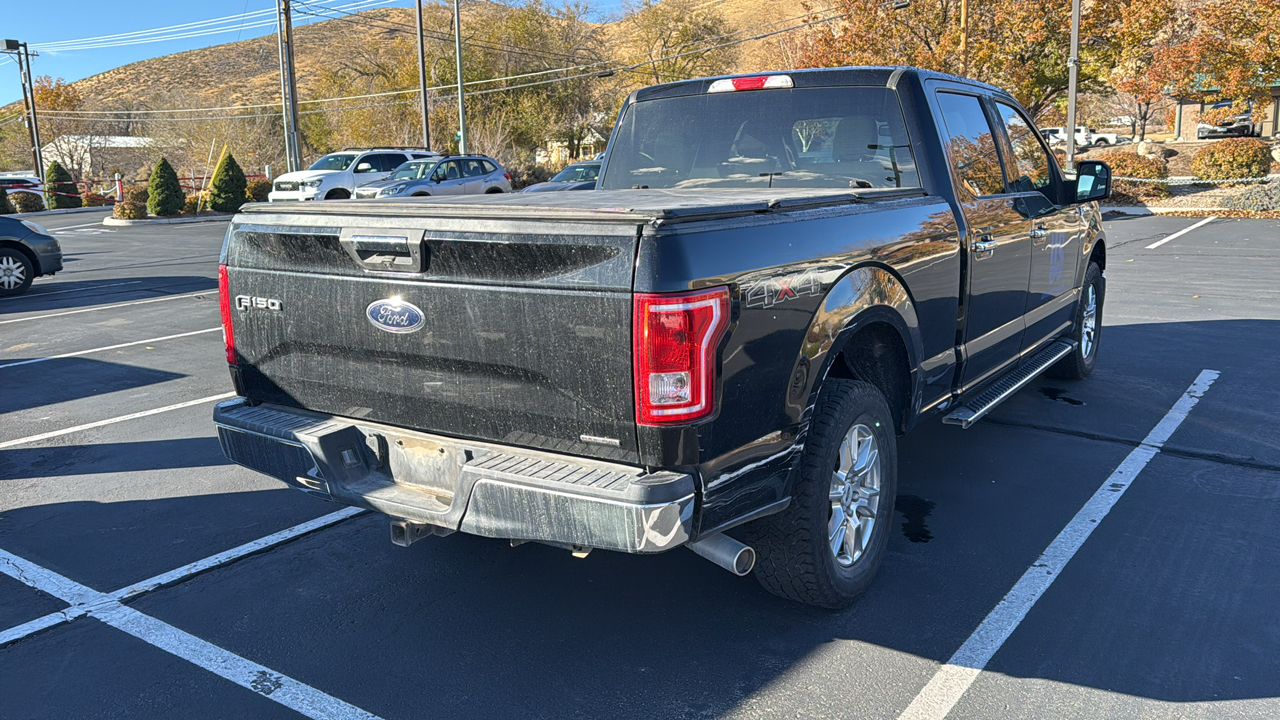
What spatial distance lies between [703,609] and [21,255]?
501 inches

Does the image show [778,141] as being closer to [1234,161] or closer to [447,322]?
[447,322]

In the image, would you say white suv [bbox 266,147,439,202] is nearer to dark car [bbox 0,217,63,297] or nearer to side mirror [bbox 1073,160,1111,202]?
dark car [bbox 0,217,63,297]

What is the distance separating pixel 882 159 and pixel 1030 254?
51.3 inches

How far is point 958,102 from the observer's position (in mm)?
4977

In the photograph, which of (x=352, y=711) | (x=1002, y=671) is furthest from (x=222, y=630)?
(x=1002, y=671)

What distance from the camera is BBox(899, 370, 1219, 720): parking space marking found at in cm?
311

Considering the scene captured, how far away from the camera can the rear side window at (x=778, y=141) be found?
4574 millimetres

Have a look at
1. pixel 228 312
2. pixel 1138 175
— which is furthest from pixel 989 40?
pixel 228 312

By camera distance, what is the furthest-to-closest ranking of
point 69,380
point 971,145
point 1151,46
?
point 1151,46
point 69,380
point 971,145

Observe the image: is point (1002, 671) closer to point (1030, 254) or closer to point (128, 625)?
point (1030, 254)

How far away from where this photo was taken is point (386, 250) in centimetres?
323

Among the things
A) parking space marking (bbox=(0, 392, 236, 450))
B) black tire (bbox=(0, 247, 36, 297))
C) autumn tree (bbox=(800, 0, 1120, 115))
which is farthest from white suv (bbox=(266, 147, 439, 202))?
parking space marking (bbox=(0, 392, 236, 450))

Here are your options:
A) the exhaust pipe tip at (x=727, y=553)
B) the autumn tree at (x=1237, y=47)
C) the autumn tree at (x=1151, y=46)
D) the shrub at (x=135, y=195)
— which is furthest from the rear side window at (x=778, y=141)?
the shrub at (x=135, y=195)

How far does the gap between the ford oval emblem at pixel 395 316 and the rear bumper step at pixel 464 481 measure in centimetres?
37
